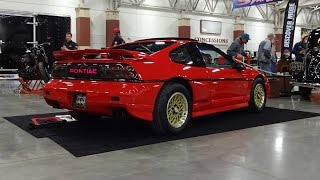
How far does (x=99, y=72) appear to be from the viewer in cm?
428

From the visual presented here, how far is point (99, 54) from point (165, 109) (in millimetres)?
1028

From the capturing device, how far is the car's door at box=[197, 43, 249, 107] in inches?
207

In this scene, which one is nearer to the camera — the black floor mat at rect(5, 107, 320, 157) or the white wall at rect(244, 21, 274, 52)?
the black floor mat at rect(5, 107, 320, 157)

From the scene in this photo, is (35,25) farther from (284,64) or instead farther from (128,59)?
(128,59)

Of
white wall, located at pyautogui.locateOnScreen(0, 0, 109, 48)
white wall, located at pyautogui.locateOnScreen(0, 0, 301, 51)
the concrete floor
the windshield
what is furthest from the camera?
white wall, located at pyautogui.locateOnScreen(0, 0, 301, 51)

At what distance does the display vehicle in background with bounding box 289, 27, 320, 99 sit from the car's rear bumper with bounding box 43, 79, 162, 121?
5135mm

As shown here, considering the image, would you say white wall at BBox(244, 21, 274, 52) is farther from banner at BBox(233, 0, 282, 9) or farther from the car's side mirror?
the car's side mirror

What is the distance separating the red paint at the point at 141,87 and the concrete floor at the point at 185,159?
0.52 meters

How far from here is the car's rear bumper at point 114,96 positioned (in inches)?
159

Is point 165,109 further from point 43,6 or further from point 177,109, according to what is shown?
point 43,6

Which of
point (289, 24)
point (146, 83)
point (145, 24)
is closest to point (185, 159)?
point (146, 83)

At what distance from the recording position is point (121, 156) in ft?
11.9

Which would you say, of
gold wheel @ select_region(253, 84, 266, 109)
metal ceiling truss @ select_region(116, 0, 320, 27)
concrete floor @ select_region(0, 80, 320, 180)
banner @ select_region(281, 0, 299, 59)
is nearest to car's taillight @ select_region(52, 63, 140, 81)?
concrete floor @ select_region(0, 80, 320, 180)

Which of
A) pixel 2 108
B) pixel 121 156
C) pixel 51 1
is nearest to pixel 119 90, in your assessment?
pixel 121 156
